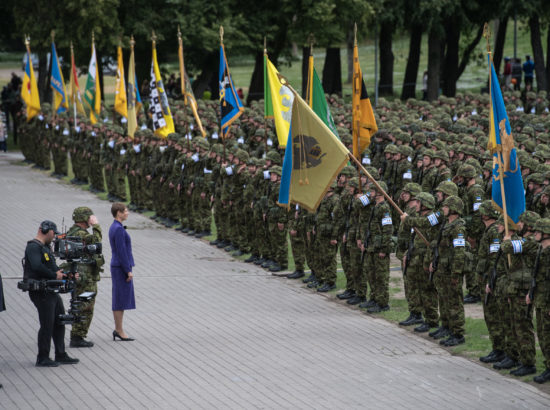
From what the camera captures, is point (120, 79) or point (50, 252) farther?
point (120, 79)

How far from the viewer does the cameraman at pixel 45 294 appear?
448 inches

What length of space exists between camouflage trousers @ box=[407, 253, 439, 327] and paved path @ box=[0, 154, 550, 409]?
1.40 ft

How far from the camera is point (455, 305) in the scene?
12.8 meters

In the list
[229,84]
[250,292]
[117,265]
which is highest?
[229,84]

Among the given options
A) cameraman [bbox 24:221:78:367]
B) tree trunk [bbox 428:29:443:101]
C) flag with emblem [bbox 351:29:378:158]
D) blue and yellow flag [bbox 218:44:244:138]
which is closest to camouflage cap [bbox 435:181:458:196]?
flag with emblem [bbox 351:29:378:158]

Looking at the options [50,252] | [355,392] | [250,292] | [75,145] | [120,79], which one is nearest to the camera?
[355,392]

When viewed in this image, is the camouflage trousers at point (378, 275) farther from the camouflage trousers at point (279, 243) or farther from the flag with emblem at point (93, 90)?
the flag with emblem at point (93, 90)

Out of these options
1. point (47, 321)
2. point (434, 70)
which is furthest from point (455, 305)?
point (434, 70)

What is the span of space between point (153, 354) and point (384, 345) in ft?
9.66

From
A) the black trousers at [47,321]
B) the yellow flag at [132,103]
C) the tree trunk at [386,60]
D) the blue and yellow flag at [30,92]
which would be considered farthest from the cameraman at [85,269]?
the tree trunk at [386,60]

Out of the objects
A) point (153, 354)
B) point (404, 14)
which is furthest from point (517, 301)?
point (404, 14)

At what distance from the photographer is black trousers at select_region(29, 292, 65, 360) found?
1150cm

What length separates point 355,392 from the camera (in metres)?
10.7

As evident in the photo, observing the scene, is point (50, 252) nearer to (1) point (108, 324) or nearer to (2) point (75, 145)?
(1) point (108, 324)
